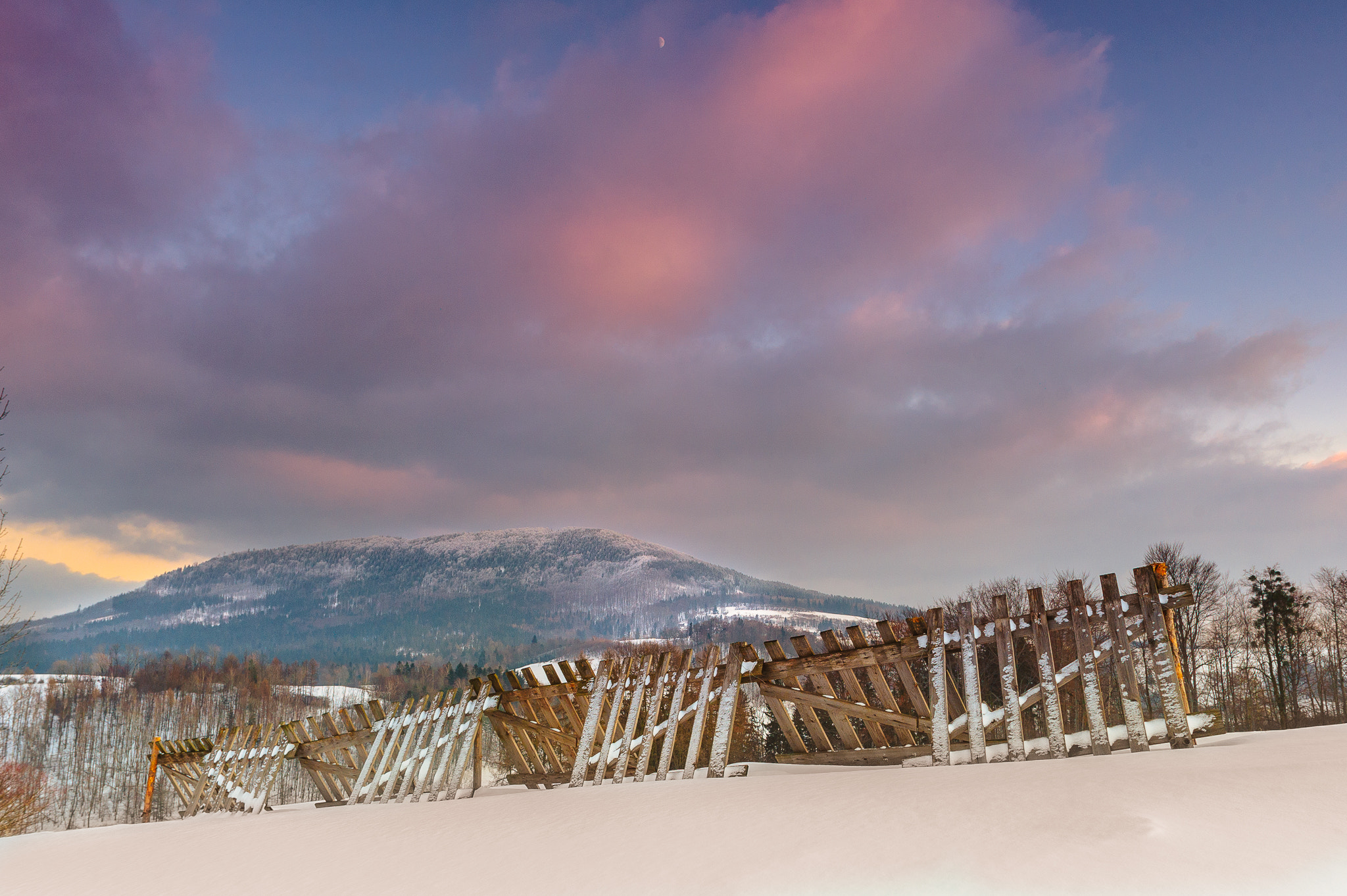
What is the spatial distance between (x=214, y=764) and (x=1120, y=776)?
17627mm

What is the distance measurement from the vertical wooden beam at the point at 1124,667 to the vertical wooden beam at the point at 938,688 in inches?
56.0

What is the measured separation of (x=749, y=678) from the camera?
874cm

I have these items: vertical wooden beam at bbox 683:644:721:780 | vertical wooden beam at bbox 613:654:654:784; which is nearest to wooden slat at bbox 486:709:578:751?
vertical wooden beam at bbox 613:654:654:784

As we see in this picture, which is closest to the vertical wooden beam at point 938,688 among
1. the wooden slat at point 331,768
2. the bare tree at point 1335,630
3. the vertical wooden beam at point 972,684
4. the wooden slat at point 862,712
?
the vertical wooden beam at point 972,684

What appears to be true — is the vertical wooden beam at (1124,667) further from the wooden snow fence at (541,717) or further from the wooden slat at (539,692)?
the wooden slat at (539,692)

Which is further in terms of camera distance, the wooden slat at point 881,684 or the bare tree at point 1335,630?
the bare tree at point 1335,630

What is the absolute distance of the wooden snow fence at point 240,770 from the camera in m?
14.7

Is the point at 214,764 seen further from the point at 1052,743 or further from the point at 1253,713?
the point at 1253,713

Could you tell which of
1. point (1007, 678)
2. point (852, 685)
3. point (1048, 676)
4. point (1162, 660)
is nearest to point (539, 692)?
point (852, 685)

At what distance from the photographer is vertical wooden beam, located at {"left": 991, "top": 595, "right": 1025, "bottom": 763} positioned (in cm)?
662

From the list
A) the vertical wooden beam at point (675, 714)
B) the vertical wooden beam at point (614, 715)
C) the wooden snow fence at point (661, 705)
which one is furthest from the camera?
the vertical wooden beam at point (614, 715)

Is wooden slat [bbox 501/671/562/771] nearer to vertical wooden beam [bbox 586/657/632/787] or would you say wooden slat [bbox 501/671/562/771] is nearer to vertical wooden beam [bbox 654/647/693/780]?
vertical wooden beam [bbox 586/657/632/787]

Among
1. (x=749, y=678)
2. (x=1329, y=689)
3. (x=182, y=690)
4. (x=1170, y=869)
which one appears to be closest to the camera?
(x=1170, y=869)

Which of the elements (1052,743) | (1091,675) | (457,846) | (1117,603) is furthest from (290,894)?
(1117,603)
